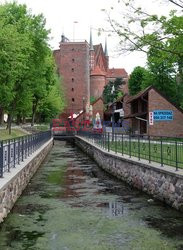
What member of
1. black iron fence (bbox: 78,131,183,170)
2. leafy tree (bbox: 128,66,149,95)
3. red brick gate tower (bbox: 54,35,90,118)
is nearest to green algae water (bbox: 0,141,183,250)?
black iron fence (bbox: 78,131,183,170)

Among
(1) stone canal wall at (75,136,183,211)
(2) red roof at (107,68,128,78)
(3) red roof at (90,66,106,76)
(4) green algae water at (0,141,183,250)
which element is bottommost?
(4) green algae water at (0,141,183,250)

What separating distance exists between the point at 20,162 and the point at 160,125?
30.9 m

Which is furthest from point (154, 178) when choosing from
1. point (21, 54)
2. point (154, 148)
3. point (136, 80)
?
point (136, 80)

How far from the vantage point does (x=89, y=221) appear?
9766mm

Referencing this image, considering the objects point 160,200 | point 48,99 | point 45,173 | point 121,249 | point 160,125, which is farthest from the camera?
point 48,99

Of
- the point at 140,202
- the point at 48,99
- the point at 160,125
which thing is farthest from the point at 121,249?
the point at 48,99

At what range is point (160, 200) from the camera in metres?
12.1

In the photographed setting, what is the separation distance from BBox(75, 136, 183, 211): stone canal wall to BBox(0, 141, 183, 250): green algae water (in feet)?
1.01

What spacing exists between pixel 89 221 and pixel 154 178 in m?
3.74

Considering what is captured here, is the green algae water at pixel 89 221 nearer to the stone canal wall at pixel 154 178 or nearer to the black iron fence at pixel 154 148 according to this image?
the stone canal wall at pixel 154 178

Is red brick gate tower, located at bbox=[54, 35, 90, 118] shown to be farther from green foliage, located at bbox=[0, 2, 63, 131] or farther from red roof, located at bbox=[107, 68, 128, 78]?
green foliage, located at bbox=[0, 2, 63, 131]

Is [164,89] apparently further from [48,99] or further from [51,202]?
[51,202]

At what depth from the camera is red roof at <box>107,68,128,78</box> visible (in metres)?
141

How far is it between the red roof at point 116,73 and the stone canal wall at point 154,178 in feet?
406
